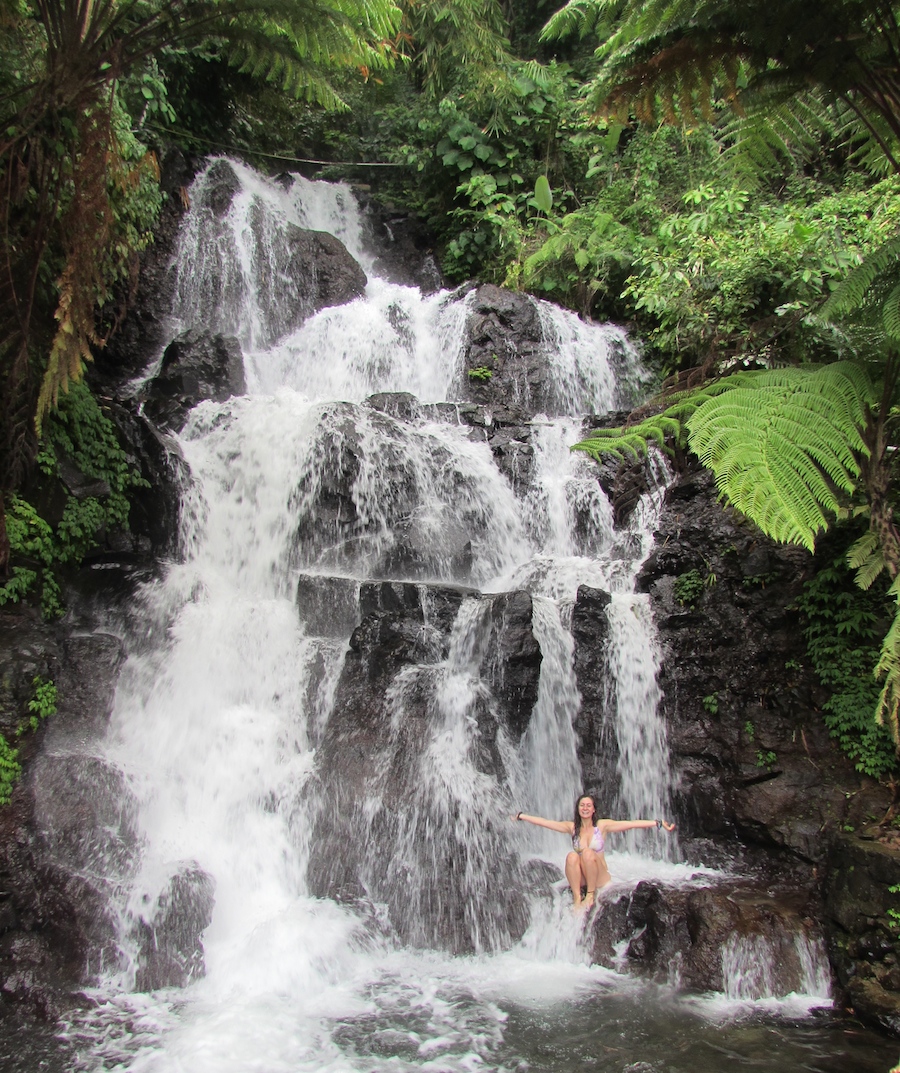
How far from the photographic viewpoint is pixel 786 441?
4.67 metres

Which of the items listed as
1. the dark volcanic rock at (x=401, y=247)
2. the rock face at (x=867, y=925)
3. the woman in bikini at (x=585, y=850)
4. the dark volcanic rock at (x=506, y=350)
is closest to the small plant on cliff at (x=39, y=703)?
the woman in bikini at (x=585, y=850)

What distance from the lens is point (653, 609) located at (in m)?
7.14

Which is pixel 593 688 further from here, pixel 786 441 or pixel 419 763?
pixel 786 441

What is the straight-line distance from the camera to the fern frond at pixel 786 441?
4.39 meters

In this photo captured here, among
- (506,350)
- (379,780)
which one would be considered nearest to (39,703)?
(379,780)

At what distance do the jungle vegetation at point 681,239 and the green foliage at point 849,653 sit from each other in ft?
0.08

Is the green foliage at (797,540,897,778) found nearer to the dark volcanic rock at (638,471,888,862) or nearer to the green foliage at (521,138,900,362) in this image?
the dark volcanic rock at (638,471,888,862)

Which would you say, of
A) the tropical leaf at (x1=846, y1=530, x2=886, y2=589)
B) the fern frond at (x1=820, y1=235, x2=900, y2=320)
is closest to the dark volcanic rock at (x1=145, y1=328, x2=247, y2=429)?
the fern frond at (x1=820, y1=235, x2=900, y2=320)

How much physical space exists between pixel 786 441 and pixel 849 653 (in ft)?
7.87

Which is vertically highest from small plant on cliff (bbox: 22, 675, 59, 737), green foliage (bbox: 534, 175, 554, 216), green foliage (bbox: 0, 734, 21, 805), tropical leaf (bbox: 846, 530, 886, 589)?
green foliage (bbox: 534, 175, 554, 216)

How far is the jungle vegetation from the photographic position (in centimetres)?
473

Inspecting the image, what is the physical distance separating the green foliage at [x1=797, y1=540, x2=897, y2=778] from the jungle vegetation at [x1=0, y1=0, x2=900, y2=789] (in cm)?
2

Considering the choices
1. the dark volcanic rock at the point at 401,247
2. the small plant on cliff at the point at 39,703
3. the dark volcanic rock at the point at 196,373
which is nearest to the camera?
the small plant on cliff at the point at 39,703

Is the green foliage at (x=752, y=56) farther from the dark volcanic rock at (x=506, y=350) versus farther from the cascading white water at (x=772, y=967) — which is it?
the dark volcanic rock at (x=506, y=350)
